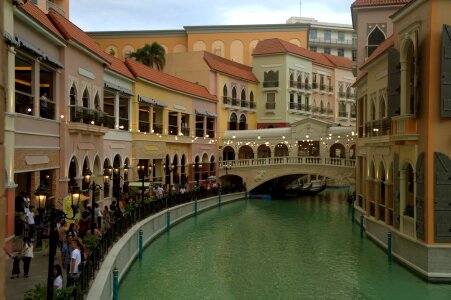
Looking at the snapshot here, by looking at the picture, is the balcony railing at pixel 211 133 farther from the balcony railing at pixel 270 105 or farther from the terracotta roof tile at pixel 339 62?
the terracotta roof tile at pixel 339 62

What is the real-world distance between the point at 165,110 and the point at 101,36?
90.3ft

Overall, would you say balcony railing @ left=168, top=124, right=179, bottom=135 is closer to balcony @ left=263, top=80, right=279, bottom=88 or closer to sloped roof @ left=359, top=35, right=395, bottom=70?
balcony @ left=263, top=80, right=279, bottom=88

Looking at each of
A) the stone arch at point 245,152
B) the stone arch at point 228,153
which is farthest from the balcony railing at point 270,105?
the stone arch at point 228,153

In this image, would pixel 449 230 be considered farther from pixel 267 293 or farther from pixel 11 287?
pixel 11 287

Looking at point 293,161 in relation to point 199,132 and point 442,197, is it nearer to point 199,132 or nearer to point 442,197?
point 199,132

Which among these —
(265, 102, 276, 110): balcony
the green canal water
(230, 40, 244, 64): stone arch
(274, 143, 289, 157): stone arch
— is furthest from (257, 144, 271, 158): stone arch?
the green canal water

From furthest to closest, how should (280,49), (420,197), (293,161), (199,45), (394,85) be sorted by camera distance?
(199,45)
(280,49)
(293,161)
(394,85)
(420,197)

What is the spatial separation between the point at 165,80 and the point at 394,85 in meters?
21.7

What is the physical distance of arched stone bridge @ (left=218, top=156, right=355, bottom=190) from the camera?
134 ft

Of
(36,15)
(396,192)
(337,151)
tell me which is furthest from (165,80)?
(337,151)

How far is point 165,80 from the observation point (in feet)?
122

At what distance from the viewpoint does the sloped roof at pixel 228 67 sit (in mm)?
46469

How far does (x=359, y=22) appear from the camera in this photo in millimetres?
28016

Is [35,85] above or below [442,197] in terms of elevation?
above
